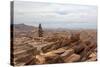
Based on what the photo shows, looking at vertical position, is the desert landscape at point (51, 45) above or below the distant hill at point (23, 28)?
below

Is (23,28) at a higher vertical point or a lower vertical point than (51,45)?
higher

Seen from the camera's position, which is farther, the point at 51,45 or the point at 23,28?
the point at 51,45

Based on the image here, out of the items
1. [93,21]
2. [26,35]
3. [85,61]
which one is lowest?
[85,61]

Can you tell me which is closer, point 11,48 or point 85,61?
point 11,48

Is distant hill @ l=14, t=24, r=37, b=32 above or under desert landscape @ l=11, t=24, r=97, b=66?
above

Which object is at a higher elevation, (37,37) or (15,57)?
(37,37)

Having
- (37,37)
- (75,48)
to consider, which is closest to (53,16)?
(37,37)

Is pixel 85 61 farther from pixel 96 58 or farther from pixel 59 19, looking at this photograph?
pixel 59 19
